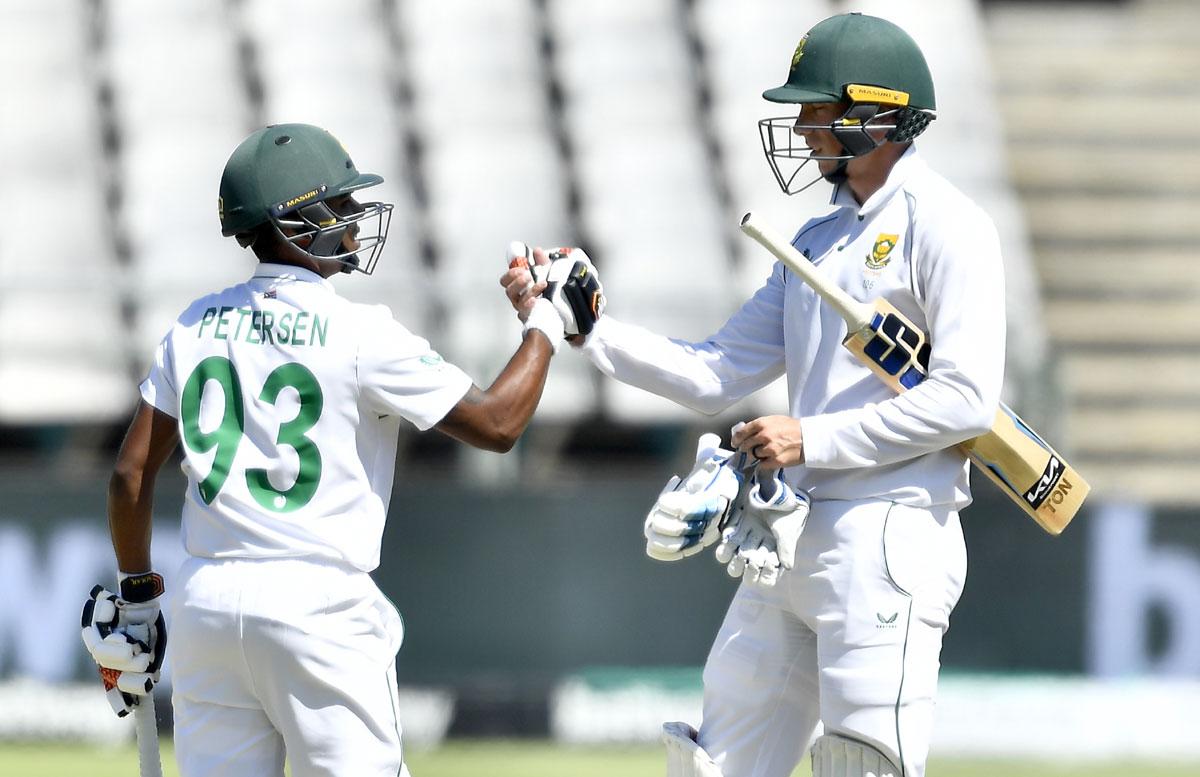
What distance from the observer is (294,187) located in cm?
335

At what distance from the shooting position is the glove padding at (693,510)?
11.2 ft

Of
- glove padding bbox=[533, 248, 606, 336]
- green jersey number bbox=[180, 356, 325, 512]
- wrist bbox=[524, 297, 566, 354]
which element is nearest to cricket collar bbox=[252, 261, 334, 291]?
green jersey number bbox=[180, 356, 325, 512]

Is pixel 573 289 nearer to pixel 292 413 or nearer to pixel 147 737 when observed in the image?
pixel 292 413

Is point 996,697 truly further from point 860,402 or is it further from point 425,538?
point 860,402

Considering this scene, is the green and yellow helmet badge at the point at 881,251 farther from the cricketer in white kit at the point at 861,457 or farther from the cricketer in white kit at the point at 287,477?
the cricketer in white kit at the point at 287,477

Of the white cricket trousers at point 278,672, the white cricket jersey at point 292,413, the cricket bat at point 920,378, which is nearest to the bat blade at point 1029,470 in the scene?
the cricket bat at point 920,378

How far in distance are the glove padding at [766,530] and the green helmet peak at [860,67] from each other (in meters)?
0.77

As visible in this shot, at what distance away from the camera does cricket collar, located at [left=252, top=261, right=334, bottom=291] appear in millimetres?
3377

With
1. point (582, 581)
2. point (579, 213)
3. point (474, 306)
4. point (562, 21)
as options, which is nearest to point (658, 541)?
point (582, 581)

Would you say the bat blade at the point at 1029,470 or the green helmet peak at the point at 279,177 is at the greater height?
the green helmet peak at the point at 279,177

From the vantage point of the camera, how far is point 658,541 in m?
3.42

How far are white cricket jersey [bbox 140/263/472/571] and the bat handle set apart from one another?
0.46m

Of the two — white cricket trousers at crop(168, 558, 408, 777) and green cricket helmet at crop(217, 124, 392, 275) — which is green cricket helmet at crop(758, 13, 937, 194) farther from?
white cricket trousers at crop(168, 558, 408, 777)

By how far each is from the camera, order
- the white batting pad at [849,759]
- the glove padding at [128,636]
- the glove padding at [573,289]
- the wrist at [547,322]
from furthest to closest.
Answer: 1. the glove padding at [573,289]
2. the wrist at [547,322]
3. the glove padding at [128,636]
4. the white batting pad at [849,759]
